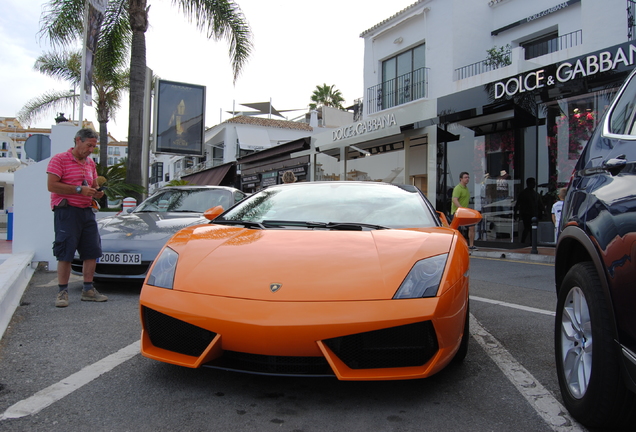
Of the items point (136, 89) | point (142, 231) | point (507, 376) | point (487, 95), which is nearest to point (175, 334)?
point (507, 376)

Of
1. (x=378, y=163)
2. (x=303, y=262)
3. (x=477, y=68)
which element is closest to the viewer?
(x=303, y=262)

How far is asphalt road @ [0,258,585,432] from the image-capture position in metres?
2.01

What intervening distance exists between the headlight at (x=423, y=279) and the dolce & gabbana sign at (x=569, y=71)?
880 cm

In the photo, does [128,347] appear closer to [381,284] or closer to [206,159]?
[381,284]

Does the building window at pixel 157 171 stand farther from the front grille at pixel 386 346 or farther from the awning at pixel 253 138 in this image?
the front grille at pixel 386 346

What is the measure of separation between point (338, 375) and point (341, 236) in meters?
0.88

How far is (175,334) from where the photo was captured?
229 centimetres

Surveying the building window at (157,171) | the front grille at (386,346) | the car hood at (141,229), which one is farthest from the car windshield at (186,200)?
the building window at (157,171)

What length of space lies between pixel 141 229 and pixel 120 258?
0.46m

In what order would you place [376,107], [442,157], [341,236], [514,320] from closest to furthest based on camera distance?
[341,236] → [514,320] → [442,157] → [376,107]

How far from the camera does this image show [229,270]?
2412mm

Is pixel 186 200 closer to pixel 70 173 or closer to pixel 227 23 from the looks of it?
pixel 70 173

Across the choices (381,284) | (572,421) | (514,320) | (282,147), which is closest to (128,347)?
(381,284)

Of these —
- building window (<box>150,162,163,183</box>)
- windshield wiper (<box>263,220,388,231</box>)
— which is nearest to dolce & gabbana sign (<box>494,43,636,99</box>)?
windshield wiper (<box>263,220,388,231</box>)
